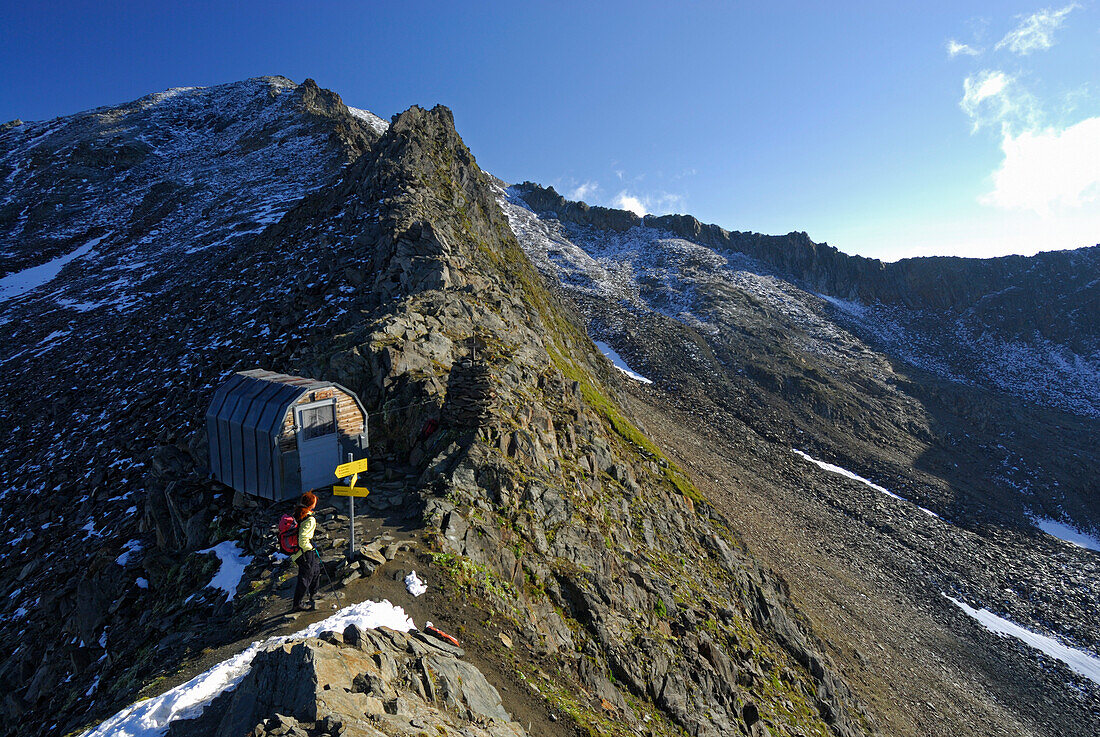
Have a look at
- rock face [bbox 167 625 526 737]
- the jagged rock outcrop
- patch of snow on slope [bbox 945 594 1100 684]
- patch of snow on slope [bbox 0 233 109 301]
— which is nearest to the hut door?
rock face [bbox 167 625 526 737]

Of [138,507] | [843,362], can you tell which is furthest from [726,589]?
[843,362]

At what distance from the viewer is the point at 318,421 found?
1156 centimetres

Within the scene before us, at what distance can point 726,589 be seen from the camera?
19281 mm

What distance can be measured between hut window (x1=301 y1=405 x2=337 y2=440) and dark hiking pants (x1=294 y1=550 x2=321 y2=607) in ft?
13.7

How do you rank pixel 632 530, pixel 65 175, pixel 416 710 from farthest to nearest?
pixel 65 175
pixel 632 530
pixel 416 710

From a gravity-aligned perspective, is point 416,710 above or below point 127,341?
below

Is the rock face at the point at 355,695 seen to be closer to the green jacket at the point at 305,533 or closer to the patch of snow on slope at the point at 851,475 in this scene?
the green jacket at the point at 305,533

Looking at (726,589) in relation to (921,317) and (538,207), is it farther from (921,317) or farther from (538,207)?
(538,207)

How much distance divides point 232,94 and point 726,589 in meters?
136

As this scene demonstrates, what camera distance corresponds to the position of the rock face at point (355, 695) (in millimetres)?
5012

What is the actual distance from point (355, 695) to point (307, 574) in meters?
2.94

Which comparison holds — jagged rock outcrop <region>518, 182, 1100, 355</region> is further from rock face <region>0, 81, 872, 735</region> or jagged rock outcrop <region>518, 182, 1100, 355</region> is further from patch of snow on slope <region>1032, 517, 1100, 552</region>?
rock face <region>0, 81, 872, 735</region>

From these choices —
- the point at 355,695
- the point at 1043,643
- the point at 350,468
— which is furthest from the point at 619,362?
the point at 355,695

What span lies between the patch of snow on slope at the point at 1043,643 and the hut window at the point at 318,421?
4391 centimetres
